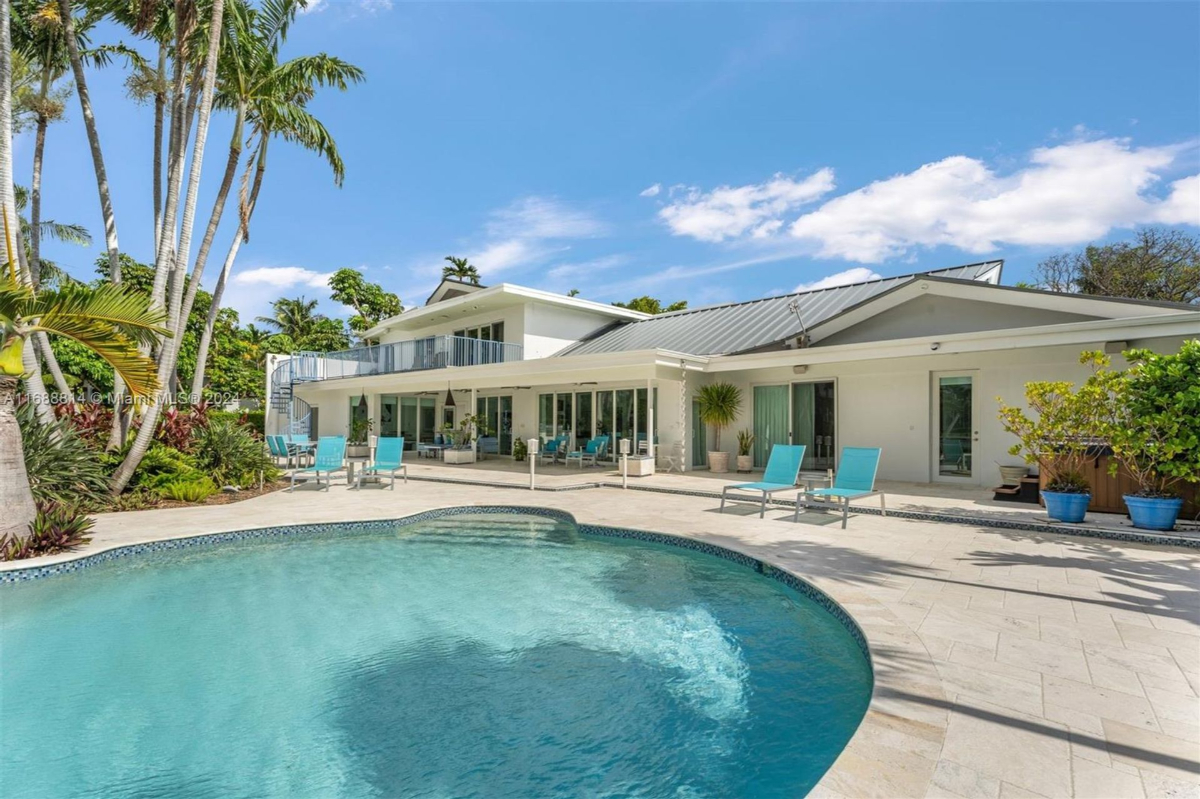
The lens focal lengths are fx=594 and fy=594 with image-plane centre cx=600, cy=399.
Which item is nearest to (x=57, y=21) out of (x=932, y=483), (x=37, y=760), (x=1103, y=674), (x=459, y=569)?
(x=459, y=569)

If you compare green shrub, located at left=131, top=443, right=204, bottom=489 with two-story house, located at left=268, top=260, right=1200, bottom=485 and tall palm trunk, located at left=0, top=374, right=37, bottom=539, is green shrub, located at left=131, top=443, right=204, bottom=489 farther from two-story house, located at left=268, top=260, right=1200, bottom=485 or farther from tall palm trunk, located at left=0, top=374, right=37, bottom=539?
two-story house, located at left=268, top=260, right=1200, bottom=485

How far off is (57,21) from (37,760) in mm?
14315

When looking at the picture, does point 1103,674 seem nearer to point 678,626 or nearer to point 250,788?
point 678,626

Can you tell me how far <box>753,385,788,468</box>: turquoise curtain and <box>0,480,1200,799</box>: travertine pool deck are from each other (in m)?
6.30

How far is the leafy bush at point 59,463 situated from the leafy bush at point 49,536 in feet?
3.37

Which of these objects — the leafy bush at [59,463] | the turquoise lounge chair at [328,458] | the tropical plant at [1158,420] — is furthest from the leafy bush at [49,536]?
the tropical plant at [1158,420]

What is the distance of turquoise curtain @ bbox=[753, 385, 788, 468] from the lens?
14.8 metres

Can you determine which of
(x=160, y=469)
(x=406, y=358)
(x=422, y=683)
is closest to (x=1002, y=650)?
(x=422, y=683)

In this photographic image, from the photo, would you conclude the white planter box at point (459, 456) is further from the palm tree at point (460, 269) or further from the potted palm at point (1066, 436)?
the palm tree at point (460, 269)

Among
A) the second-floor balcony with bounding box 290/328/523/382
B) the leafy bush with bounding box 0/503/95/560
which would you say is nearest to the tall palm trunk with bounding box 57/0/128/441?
the leafy bush with bounding box 0/503/95/560

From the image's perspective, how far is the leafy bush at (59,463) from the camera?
8.31 metres

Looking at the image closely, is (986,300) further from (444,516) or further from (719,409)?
(444,516)

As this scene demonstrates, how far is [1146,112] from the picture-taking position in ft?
50.5

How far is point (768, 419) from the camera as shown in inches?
592
